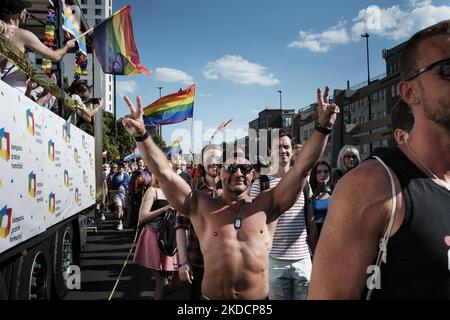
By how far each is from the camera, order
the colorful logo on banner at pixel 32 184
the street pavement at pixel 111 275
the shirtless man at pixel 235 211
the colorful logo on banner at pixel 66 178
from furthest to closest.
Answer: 1. the street pavement at pixel 111 275
2. the colorful logo on banner at pixel 66 178
3. the colorful logo on banner at pixel 32 184
4. the shirtless man at pixel 235 211

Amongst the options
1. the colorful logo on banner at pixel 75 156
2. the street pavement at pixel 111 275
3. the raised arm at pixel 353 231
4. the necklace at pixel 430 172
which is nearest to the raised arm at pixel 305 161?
the necklace at pixel 430 172

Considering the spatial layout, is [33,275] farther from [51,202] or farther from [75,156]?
[75,156]

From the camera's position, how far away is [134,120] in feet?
10.2

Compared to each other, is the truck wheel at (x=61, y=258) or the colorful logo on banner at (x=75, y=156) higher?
the colorful logo on banner at (x=75, y=156)

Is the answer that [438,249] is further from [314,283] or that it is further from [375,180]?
[314,283]

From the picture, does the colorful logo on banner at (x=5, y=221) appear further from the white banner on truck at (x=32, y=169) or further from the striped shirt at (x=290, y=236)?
the striped shirt at (x=290, y=236)

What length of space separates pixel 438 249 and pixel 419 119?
19.1 inches

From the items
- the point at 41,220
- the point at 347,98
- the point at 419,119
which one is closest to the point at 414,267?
the point at 419,119

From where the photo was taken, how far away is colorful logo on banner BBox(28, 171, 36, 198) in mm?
3590

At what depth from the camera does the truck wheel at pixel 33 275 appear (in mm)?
3535

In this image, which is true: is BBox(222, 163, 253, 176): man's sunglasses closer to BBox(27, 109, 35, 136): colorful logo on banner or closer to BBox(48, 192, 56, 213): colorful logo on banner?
BBox(27, 109, 35, 136): colorful logo on banner

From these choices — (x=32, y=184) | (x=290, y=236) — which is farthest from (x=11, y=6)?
(x=290, y=236)

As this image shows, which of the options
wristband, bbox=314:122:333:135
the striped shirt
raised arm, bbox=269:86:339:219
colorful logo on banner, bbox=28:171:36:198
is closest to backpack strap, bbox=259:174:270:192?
the striped shirt

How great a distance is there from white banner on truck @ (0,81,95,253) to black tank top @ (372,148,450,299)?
2.59 metres
